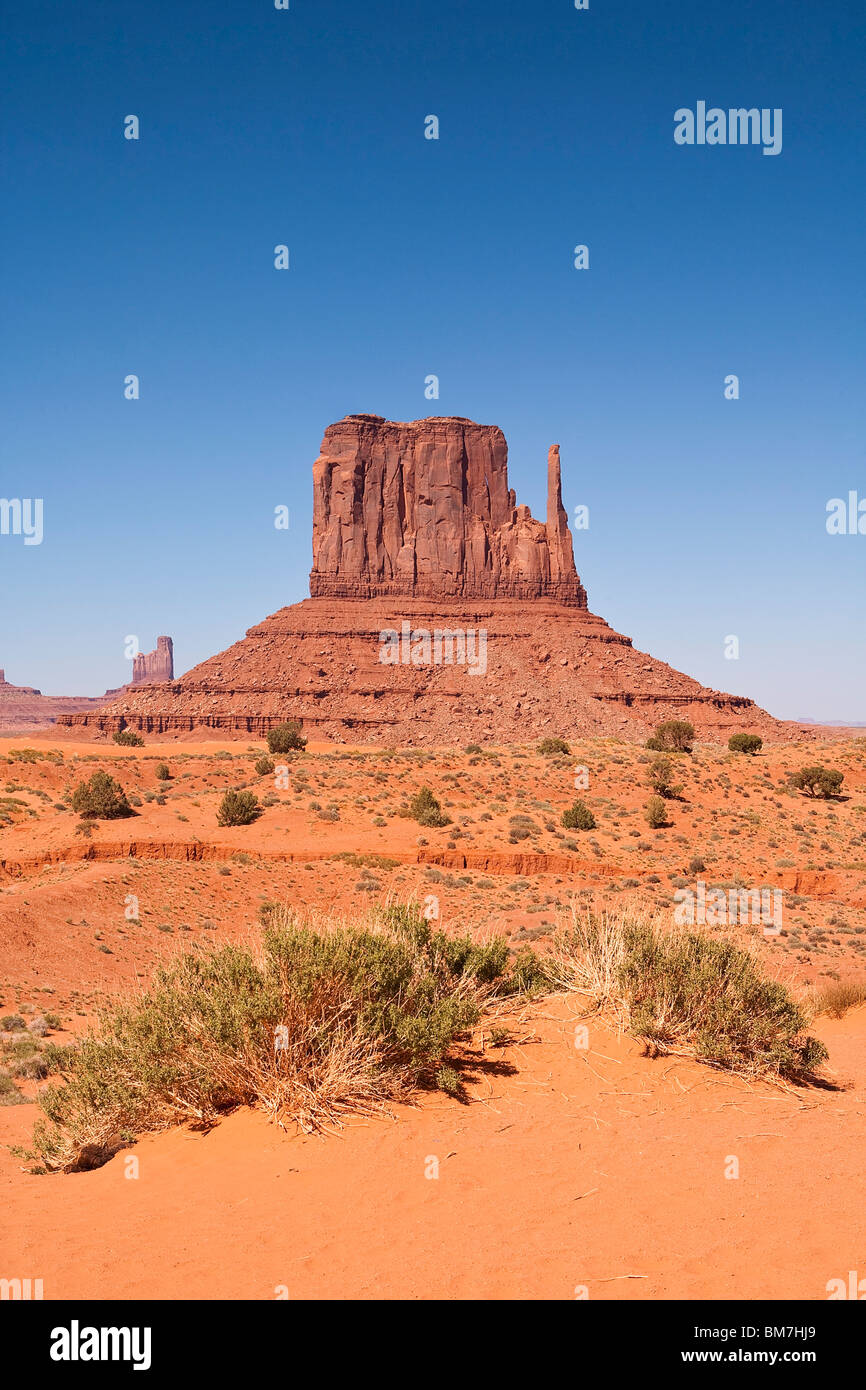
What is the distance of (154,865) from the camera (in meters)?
23.7

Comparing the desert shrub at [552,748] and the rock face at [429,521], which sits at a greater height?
the rock face at [429,521]

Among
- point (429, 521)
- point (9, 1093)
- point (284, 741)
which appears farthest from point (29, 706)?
point (9, 1093)

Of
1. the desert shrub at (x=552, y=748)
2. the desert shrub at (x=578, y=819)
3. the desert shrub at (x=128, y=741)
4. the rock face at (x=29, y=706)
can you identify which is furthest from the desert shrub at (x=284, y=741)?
the rock face at (x=29, y=706)

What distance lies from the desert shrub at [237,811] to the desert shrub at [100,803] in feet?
10.7

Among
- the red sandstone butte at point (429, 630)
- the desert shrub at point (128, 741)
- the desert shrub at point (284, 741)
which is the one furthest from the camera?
the red sandstone butte at point (429, 630)

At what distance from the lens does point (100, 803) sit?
29328 mm

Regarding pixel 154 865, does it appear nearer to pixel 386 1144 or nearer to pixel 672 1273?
pixel 386 1144

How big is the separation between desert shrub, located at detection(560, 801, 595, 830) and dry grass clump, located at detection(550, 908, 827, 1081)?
21026 millimetres

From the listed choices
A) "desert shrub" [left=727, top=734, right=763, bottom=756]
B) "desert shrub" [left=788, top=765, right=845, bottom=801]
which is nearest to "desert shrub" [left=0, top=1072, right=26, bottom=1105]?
"desert shrub" [left=788, top=765, right=845, bottom=801]

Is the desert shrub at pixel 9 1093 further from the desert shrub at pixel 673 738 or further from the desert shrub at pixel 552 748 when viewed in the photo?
the desert shrub at pixel 673 738

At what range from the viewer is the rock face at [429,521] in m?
111

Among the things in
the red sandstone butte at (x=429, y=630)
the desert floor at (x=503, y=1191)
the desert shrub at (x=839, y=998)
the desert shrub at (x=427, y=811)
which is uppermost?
the red sandstone butte at (x=429, y=630)
